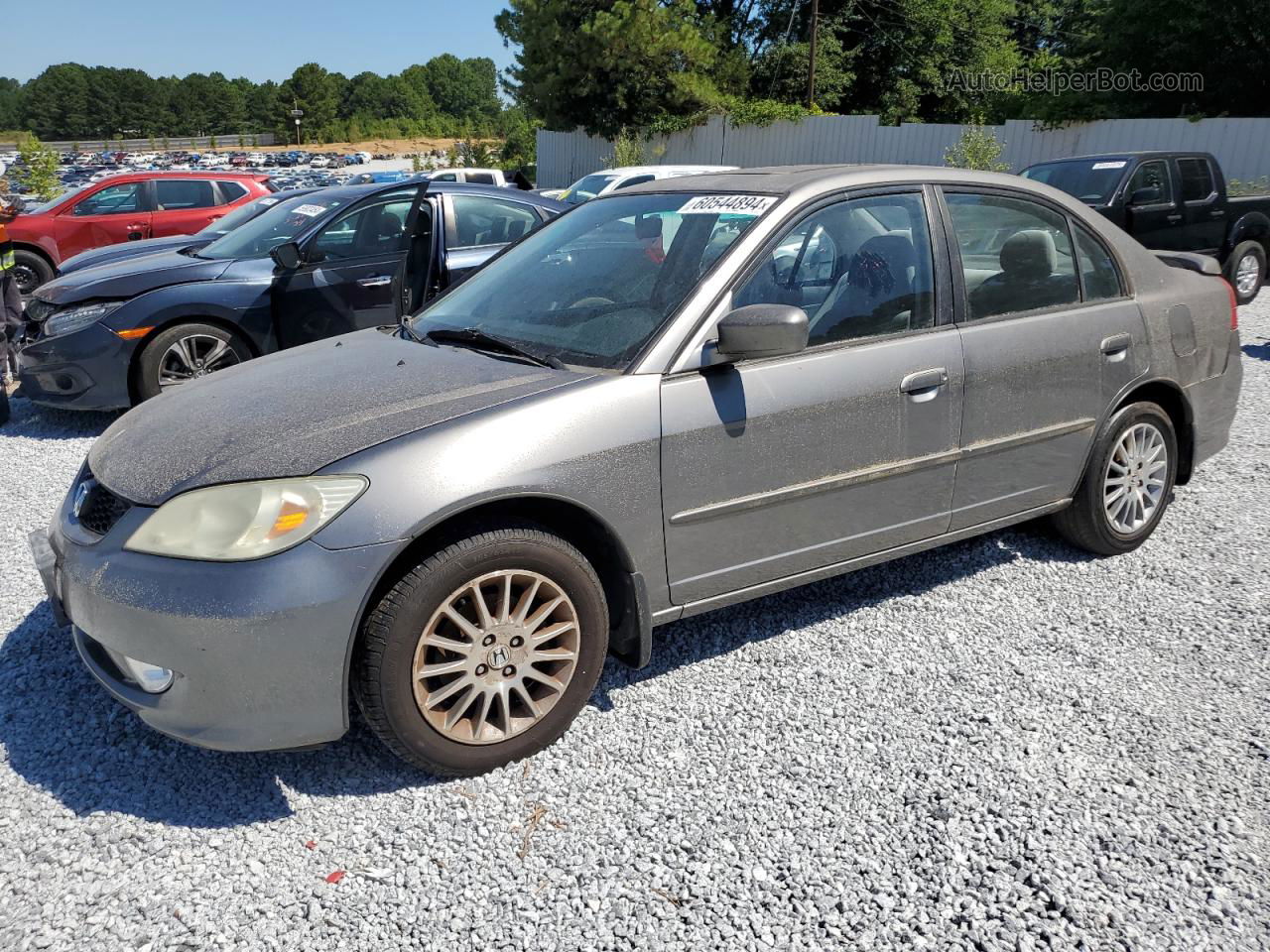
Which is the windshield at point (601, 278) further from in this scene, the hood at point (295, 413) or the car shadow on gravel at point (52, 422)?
the car shadow on gravel at point (52, 422)

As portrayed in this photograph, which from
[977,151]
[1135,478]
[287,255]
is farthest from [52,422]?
[977,151]

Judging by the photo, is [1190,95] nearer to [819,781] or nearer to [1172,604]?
Result: [1172,604]

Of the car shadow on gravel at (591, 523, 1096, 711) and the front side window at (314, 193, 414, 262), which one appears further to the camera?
the front side window at (314, 193, 414, 262)

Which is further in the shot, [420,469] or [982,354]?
[982,354]

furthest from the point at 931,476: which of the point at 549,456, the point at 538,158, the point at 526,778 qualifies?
the point at 538,158

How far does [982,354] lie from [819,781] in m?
1.72

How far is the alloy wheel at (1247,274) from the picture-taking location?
38.3 feet

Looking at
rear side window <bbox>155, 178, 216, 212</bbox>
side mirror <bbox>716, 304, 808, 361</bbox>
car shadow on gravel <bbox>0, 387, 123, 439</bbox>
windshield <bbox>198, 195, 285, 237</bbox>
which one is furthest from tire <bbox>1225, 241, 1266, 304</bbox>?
rear side window <bbox>155, 178, 216, 212</bbox>

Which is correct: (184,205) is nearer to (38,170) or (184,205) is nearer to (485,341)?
(38,170)

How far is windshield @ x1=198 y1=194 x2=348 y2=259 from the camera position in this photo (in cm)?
735

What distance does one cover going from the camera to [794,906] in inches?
92.1

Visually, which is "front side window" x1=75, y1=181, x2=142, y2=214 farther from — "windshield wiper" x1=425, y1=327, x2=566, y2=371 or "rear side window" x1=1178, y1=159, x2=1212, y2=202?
"rear side window" x1=1178, y1=159, x2=1212, y2=202

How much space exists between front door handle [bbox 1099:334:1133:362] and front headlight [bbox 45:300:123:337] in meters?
5.94

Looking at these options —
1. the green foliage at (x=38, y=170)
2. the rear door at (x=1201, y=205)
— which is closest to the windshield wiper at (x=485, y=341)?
the rear door at (x=1201, y=205)
